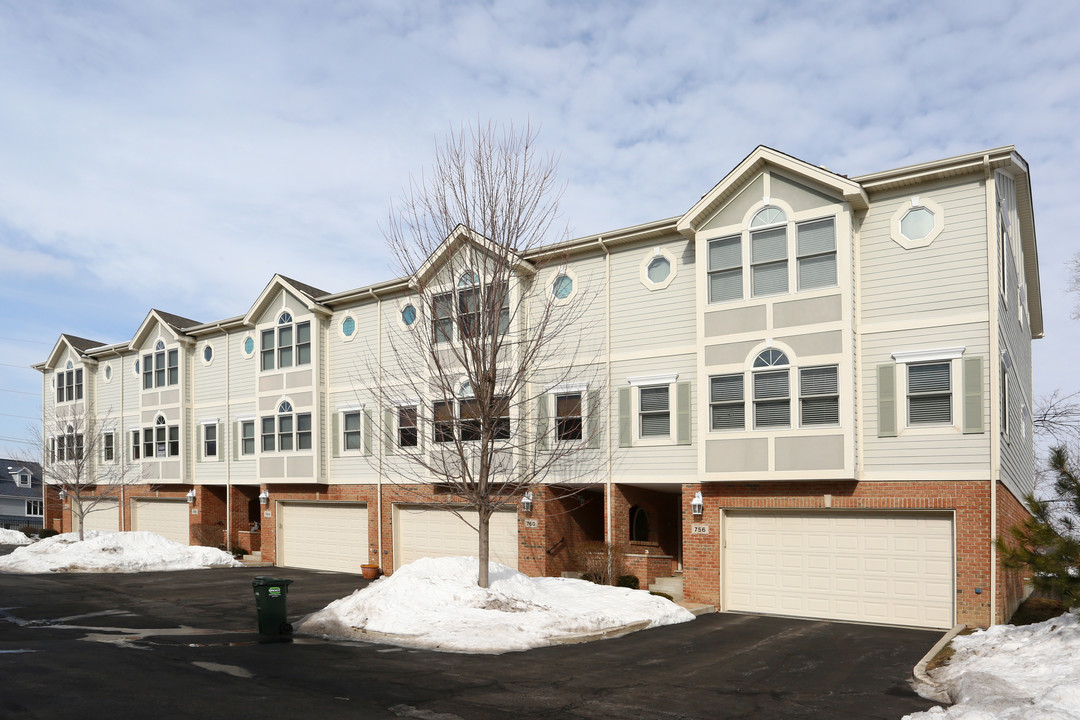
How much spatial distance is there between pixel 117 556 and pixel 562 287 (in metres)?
18.8

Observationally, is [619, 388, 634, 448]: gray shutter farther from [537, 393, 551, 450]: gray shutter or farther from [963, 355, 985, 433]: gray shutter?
[963, 355, 985, 433]: gray shutter

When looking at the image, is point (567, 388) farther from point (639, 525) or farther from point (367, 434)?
point (367, 434)

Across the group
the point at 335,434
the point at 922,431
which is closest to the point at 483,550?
the point at 922,431

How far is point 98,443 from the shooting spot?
3872cm

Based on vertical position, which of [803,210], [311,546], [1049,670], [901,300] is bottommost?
[311,546]

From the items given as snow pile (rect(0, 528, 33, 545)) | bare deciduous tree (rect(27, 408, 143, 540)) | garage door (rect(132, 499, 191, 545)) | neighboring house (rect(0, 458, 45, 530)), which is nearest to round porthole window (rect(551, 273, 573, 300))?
garage door (rect(132, 499, 191, 545))

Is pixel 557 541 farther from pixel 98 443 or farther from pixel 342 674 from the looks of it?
pixel 98 443

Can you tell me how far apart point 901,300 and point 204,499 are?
27008 millimetres

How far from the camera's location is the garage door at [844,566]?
1727 cm

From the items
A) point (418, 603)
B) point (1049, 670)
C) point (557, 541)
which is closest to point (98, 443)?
point (557, 541)

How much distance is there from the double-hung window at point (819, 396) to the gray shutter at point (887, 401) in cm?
87

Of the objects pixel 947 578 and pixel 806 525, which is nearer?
pixel 947 578

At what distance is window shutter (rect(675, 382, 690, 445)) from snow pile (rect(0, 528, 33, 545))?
1395 inches

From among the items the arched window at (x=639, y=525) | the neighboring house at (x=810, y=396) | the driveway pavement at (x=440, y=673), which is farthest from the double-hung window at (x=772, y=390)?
the arched window at (x=639, y=525)
